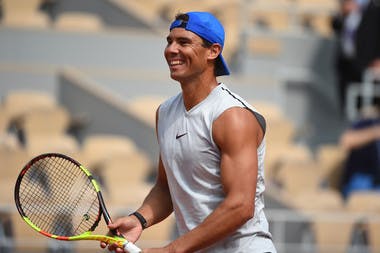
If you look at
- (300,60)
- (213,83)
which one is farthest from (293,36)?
(213,83)

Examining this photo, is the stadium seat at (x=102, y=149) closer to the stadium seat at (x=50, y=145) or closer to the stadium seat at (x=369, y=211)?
the stadium seat at (x=50, y=145)

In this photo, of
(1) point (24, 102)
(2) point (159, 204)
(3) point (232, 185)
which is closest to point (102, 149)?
(1) point (24, 102)

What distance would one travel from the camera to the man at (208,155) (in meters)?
3.91

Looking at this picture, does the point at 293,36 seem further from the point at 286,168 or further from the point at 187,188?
the point at 187,188

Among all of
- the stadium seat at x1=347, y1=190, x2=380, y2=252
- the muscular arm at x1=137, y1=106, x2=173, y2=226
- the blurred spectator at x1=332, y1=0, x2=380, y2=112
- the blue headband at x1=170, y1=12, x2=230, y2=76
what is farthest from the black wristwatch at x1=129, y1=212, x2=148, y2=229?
the blurred spectator at x1=332, y1=0, x2=380, y2=112

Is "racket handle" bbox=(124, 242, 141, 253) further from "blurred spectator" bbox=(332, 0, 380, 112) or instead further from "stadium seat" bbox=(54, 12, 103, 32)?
"stadium seat" bbox=(54, 12, 103, 32)

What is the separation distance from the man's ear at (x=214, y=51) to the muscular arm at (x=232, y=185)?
0.26 meters

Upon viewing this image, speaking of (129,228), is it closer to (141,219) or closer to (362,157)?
(141,219)

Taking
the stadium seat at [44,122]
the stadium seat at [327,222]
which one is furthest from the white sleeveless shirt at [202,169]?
the stadium seat at [44,122]

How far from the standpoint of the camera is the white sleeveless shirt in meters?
4.01

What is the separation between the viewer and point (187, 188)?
4059 millimetres

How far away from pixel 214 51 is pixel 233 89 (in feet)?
25.3

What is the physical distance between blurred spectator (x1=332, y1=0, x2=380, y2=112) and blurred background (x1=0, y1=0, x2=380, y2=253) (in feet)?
0.04

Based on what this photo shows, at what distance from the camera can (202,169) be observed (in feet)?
13.2
